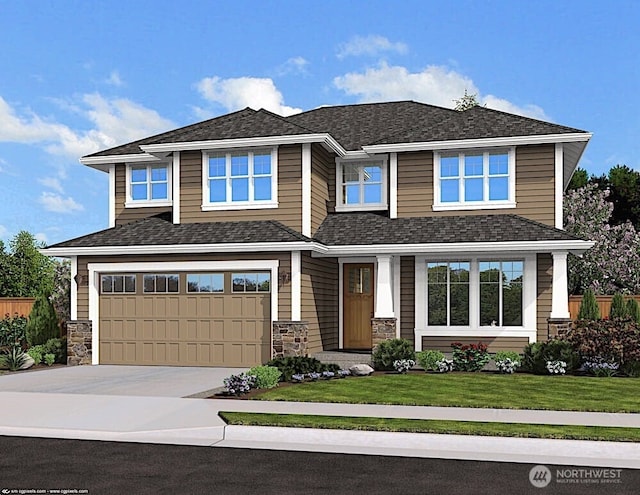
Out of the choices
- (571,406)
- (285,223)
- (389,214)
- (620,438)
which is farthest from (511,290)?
(620,438)

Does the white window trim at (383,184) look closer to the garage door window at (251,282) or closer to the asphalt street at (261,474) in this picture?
the garage door window at (251,282)

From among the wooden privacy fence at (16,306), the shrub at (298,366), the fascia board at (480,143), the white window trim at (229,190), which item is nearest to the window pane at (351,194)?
the fascia board at (480,143)

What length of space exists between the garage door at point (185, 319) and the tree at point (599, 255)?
1880cm

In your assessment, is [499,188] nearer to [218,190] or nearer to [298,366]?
[218,190]

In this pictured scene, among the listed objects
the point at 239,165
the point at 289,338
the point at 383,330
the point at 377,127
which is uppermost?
the point at 377,127

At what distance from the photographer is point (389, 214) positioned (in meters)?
24.1

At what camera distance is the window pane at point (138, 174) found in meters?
25.3

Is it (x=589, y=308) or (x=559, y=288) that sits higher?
(x=559, y=288)

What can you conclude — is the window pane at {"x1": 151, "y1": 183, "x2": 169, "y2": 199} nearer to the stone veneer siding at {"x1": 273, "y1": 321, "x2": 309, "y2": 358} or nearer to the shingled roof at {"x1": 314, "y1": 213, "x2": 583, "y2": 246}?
the shingled roof at {"x1": 314, "y1": 213, "x2": 583, "y2": 246}

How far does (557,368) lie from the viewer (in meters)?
18.7

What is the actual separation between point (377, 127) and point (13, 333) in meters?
13.2

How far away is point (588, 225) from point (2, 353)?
24.8 meters

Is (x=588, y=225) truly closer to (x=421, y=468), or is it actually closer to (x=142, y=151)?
(x=142, y=151)
